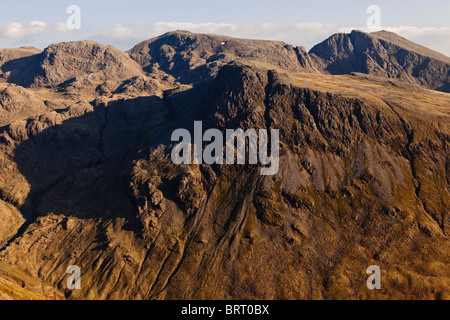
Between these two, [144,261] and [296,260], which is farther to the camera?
[144,261]

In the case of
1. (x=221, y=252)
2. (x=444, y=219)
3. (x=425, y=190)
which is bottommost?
(x=221, y=252)
